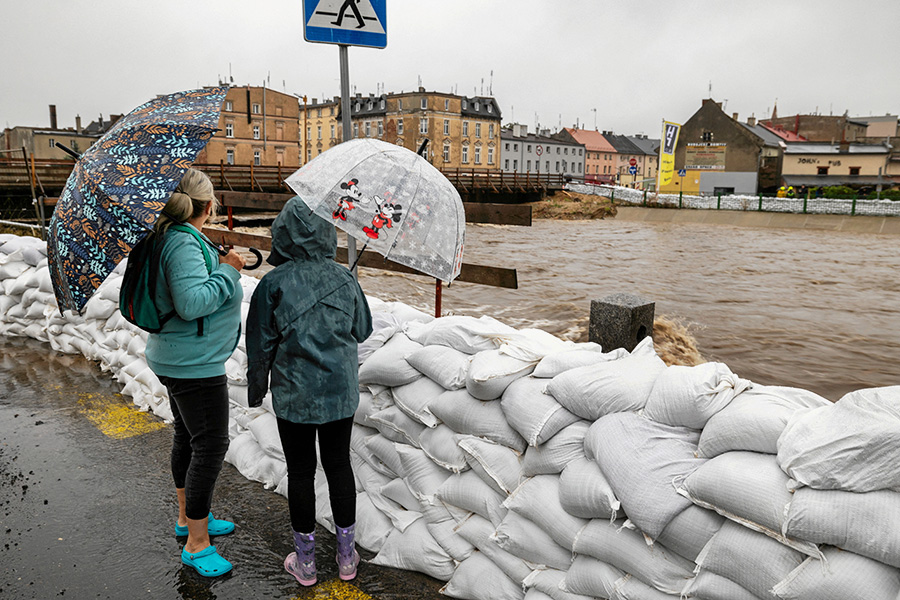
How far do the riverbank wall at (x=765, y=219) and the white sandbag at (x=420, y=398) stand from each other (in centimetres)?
3020

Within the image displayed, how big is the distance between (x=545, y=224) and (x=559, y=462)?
102 feet

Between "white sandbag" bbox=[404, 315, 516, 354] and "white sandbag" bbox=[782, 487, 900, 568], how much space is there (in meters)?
1.32

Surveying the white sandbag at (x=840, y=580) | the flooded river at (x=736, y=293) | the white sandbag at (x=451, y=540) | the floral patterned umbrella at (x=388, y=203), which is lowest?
the flooded river at (x=736, y=293)

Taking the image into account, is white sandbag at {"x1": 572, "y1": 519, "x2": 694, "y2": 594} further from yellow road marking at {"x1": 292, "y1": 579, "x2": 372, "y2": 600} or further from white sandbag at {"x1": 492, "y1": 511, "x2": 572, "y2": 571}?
yellow road marking at {"x1": 292, "y1": 579, "x2": 372, "y2": 600}

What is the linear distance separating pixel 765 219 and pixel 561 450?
104ft

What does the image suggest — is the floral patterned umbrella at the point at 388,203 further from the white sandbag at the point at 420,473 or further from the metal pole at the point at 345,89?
the white sandbag at the point at 420,473

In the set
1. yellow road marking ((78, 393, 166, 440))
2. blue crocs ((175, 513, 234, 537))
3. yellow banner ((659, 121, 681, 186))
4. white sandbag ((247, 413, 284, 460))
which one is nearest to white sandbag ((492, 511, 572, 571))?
blue crocs ((175, 513, 234, 537))

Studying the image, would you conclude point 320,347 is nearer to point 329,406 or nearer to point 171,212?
point 329,406

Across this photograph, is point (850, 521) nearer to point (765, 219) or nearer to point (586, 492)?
point (586, 492)

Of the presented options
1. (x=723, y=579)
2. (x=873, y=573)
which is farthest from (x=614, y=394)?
(x=873, y=573)

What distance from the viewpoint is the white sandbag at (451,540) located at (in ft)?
8.23

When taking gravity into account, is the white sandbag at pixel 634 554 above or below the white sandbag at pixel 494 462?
below

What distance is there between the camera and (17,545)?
2818 millimetres

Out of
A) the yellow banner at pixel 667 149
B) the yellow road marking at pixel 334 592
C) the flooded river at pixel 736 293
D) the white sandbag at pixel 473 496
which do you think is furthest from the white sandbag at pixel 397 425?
the yellow banner at pixel 667 149
